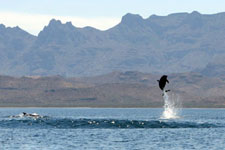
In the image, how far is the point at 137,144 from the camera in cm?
7512

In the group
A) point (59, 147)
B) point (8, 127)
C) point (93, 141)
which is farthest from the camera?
point (8, 127)

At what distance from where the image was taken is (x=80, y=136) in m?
87.6

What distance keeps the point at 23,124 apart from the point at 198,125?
3617 centimetres

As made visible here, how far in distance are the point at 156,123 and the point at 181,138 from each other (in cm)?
2991

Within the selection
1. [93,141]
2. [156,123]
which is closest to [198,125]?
[156,123]

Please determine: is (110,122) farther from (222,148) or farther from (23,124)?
(222,148)

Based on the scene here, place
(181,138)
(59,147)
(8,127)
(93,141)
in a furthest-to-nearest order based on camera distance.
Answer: (8,127), (181,138), (93,141), (59,147)

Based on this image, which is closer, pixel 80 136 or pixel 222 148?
pixel 222 148

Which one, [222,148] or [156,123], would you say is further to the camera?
[156,123]

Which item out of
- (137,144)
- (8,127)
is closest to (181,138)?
(137,144)

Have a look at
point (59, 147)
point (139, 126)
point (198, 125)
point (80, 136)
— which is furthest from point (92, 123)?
point (59, 147)

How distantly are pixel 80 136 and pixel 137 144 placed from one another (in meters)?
15.0

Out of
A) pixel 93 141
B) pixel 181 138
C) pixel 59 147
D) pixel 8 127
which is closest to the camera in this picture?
pixel 59 147

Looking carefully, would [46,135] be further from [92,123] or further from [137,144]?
[92,123]
